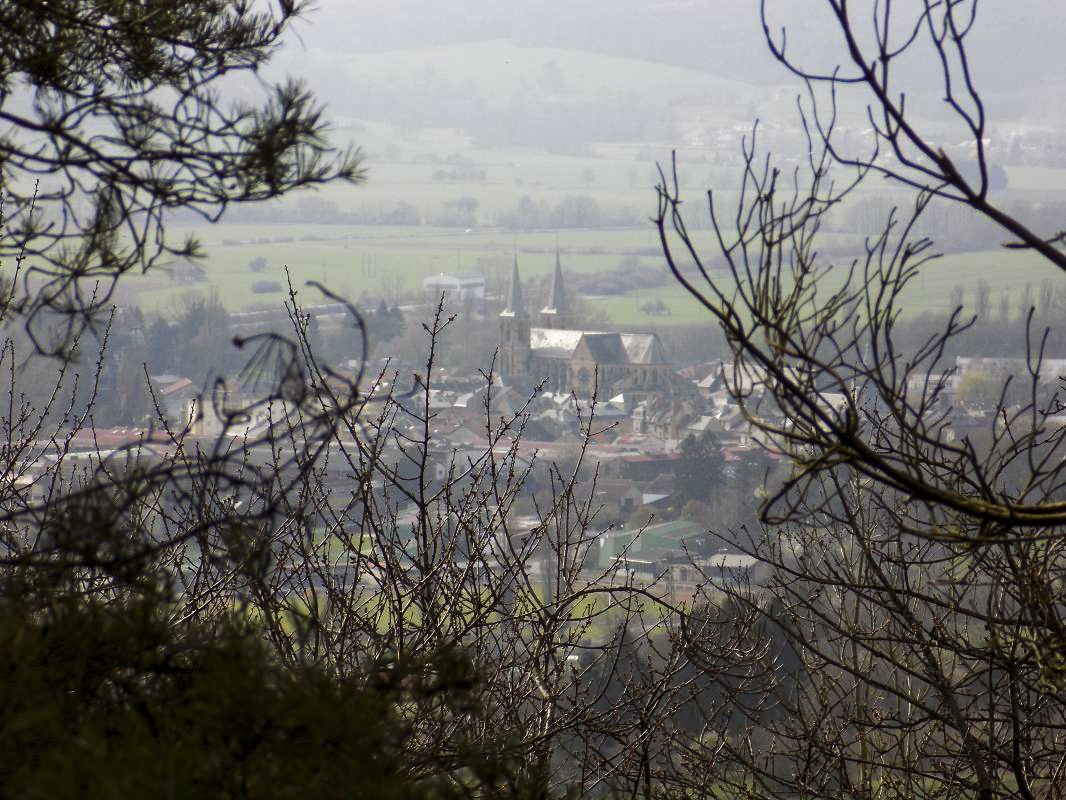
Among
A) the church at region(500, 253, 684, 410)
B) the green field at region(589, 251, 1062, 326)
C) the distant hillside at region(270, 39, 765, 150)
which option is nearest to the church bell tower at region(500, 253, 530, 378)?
the church at region(500, 253, 684, 410)

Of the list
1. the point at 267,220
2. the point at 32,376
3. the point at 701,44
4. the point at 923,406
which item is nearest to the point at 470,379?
the point at 32,376

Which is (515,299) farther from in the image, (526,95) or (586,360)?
(526,95)

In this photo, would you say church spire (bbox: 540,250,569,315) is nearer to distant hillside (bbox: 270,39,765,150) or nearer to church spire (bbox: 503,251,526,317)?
church spire (bbox: 503,251,526,317)

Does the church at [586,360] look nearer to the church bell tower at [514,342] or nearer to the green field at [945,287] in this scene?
the church bell tower at [514,342]

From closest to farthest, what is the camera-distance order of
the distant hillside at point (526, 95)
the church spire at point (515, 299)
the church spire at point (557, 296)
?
the church spire at point (515, 299), the church spire at point (557, 296), the distant hillside at point (526, 95)

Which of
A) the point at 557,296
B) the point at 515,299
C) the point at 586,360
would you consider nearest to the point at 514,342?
the point at 586,360

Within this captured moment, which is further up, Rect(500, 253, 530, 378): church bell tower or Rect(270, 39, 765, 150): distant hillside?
Rect(270, 39, 765, 150): distant hillside

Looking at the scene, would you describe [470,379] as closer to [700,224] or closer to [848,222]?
[848,222]

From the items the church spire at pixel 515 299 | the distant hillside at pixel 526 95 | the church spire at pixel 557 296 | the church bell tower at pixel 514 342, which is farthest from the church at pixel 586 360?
the distant hillside at pixel 526 95
